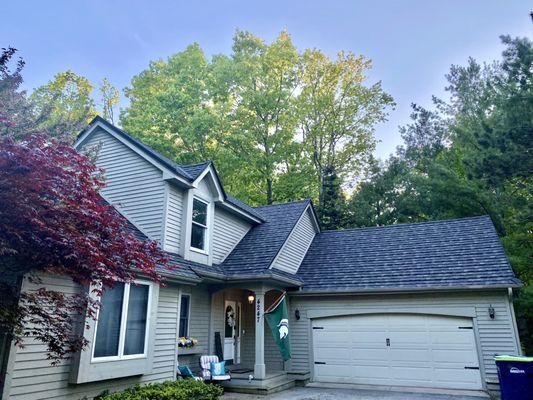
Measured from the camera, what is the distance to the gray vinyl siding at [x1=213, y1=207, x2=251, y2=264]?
12.0 meters

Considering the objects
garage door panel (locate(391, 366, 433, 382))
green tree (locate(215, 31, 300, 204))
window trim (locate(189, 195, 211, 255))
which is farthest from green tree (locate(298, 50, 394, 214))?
garage door panel (locate(391, 366, 433, 382))

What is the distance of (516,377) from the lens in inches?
323

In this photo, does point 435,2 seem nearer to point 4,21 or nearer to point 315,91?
point 315,91

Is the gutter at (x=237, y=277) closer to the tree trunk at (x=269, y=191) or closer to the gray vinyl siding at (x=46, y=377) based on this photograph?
the gray vinyl siding at (x=46, y=377)

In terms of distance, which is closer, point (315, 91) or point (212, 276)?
point (212, 276)

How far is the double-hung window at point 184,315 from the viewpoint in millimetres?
10227

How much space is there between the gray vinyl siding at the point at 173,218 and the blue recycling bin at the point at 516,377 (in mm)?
8090

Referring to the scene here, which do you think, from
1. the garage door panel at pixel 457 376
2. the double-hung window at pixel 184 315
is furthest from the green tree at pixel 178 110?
the garage door panel at pixel 457 376

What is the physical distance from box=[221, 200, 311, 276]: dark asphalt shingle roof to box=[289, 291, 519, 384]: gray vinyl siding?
1.99 metres

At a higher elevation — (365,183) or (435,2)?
(435,2)

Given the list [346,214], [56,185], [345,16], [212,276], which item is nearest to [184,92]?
[345,16]

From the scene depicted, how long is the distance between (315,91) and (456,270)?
16223 millimetres

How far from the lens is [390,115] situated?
25.0 metres

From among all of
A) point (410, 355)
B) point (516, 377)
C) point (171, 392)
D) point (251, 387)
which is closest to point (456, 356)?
point (410, 355)
